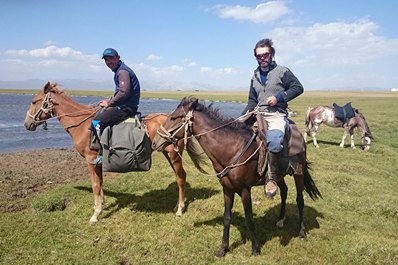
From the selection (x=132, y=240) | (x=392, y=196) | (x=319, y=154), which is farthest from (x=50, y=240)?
(x=319, y=154)

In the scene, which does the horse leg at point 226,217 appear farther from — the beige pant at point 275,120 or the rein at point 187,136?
the beige pant at point 275,120

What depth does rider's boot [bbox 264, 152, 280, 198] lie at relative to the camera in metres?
6.00

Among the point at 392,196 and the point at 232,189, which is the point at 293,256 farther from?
the point at 392,196

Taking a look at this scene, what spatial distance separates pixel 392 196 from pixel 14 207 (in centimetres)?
1131

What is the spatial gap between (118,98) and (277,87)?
364 cm

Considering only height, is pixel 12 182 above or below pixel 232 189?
below

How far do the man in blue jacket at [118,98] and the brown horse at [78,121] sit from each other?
1.43 ft

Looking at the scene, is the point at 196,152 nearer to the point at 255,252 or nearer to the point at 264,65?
the point at 264,65

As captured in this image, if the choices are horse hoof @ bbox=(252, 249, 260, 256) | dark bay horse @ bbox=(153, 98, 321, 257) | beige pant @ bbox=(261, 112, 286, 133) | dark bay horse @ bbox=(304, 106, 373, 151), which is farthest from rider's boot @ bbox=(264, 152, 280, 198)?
dark bay horse @ bbox=(304, 106, 373, 151)

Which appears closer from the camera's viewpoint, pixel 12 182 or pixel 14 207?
pixel 14 207

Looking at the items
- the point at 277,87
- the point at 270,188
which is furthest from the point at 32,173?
the point at 277,87

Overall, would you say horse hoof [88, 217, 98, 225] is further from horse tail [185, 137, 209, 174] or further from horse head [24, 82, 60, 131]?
horse tail [185, 137, 209, 174]

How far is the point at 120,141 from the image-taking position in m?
7.57

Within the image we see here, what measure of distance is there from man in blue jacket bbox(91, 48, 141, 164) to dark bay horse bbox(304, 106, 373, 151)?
46.6 ft
